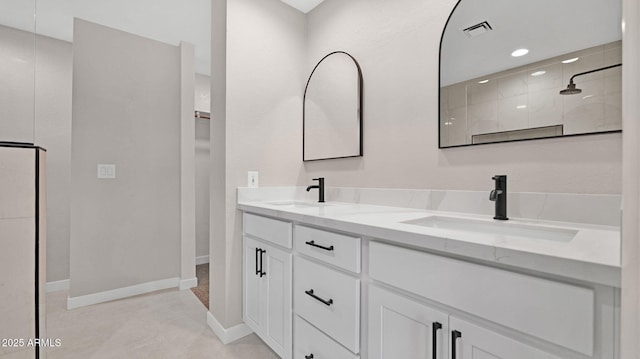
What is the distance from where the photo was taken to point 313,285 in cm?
126

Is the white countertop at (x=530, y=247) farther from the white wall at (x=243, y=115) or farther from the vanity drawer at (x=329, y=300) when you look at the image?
the white wall at (x=243, y=115)

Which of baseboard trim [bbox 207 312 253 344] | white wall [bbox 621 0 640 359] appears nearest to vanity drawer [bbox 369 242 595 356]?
white wall [bbox 621 0 640 359]

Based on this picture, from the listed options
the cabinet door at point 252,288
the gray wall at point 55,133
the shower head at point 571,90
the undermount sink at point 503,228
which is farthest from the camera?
the gray wall at point 55,133

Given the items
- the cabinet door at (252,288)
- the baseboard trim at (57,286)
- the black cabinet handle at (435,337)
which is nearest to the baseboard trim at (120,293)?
the baseboard trim at (57,286)

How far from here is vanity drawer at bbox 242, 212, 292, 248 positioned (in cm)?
144

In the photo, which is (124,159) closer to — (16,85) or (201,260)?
(16,85)

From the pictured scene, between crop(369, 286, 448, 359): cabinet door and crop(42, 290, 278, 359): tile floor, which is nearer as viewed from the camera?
crop(369, 286, 448, 359): cabinet door

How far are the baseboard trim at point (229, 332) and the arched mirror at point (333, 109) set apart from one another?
1.27 metres

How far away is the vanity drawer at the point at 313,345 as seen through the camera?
3.71ft

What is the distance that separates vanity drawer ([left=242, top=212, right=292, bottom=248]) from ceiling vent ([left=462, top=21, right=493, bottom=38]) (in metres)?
1.26

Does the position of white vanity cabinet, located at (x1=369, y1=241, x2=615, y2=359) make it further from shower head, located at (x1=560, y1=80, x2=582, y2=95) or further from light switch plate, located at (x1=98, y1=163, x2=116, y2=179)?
light switch plate, located at (x1=98, y1=163, x2=116, y2=179)

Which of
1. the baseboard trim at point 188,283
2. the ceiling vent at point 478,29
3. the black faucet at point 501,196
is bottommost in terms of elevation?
the baseboard trim at point 188,283

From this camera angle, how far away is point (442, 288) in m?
0.80

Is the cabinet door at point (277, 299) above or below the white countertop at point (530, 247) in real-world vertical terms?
below
